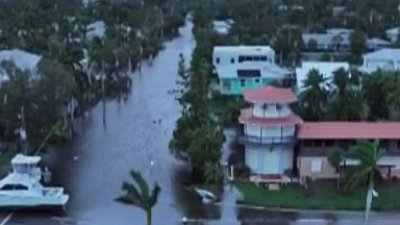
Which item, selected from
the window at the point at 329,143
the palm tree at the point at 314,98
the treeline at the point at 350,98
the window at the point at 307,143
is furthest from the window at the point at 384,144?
the palm tree at the point at 314,98

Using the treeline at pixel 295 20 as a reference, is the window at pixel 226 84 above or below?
below

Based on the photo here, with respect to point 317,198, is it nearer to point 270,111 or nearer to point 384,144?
point 384,144

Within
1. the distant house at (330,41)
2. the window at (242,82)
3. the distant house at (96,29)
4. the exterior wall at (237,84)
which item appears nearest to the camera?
the exterior wall at (237,84)

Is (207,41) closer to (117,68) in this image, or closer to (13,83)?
(117,68)

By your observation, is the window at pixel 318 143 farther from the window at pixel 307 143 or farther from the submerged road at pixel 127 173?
the submerged road at pixel 127 173

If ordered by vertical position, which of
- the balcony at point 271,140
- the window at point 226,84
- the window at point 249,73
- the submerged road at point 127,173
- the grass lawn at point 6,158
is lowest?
the submerged road at point 127,173

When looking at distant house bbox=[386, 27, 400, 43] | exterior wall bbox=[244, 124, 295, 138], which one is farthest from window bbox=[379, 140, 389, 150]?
distant house bbox=[386, 27, 400, 43]

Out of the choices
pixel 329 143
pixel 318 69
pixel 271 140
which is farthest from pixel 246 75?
pixel 271 140
